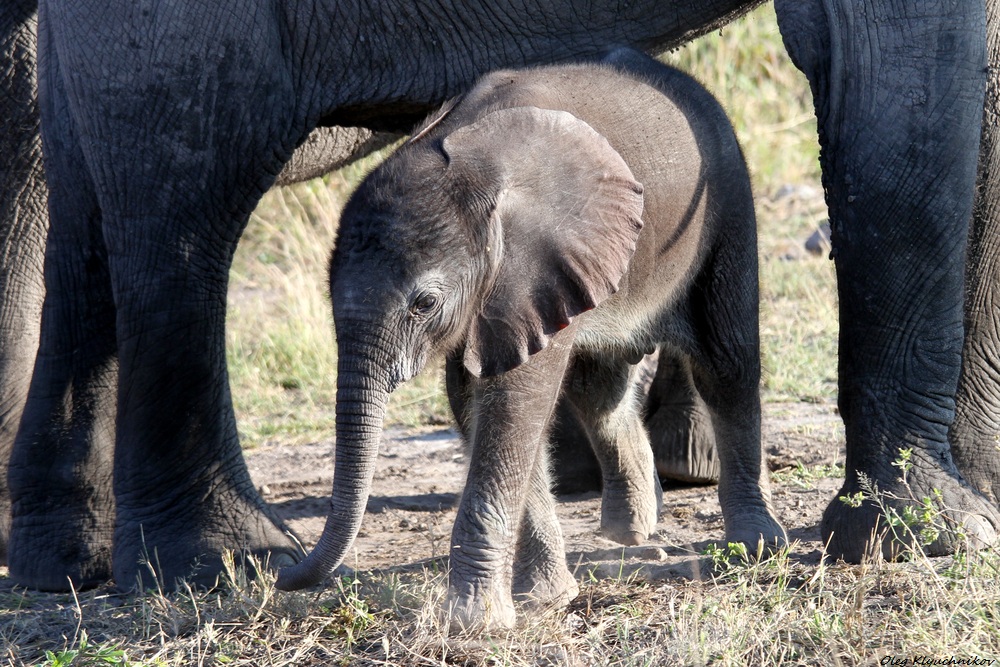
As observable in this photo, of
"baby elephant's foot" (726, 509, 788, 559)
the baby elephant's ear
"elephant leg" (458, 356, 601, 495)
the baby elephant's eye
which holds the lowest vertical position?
"baby elephant's foot" (726, 509, 788, 559)

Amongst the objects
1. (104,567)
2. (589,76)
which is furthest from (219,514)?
(589,76)

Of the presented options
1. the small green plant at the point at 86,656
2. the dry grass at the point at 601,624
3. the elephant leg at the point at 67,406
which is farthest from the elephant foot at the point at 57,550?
the small green plant at the point at 86,656

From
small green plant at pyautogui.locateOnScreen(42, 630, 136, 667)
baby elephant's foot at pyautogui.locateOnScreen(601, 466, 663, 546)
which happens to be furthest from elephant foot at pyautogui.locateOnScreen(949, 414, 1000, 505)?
small green plant at pyautogui.locateOnScreen(42, 630, 136, 667)

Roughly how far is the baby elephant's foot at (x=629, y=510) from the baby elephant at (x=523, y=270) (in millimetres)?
363

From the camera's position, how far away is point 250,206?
385 centimetres

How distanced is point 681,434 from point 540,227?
1762 millimetres

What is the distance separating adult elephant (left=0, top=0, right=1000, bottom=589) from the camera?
11.4ft

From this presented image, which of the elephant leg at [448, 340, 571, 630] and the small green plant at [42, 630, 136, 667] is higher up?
the elephant leg at [448, 340, 571, 630]

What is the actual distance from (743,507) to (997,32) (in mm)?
1429

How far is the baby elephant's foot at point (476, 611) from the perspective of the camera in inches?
122

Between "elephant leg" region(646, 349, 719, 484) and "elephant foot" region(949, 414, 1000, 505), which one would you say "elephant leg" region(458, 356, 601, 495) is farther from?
"elephant foot" region(949, 414, 1000, 505)

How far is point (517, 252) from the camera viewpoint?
3.10 m

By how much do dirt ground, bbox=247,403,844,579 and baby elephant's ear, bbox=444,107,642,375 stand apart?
2.43 ft

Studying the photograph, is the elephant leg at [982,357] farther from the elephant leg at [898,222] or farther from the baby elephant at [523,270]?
the baby elephant at [523,270]
